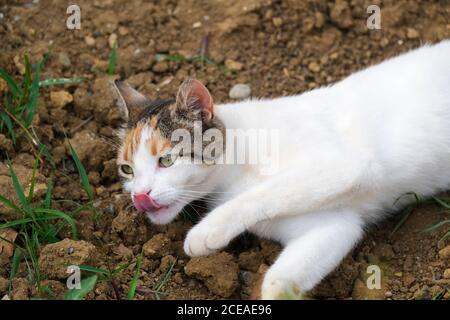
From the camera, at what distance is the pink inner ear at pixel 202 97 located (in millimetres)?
3519

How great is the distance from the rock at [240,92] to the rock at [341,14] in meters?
0.94

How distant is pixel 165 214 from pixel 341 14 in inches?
93.8

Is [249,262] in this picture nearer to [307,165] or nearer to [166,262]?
[166,262]

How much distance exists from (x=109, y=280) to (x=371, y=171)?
1.49 m

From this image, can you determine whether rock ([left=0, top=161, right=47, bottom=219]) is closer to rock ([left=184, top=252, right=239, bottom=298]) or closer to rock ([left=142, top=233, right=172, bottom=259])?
rock ([left=142, top=233, right=172, bottom=259])

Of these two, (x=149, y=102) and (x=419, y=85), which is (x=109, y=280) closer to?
(x=149, y=102)

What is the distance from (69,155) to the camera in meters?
4.33

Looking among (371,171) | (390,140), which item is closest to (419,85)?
(390,140)

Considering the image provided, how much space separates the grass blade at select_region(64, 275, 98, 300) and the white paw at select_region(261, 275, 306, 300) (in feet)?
2.80

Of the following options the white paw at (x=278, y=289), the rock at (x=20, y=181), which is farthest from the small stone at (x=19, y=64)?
the white paw at (x=278, y=289)

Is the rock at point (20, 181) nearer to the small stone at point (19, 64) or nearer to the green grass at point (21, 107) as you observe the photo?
the green grass at point (21, 107)
